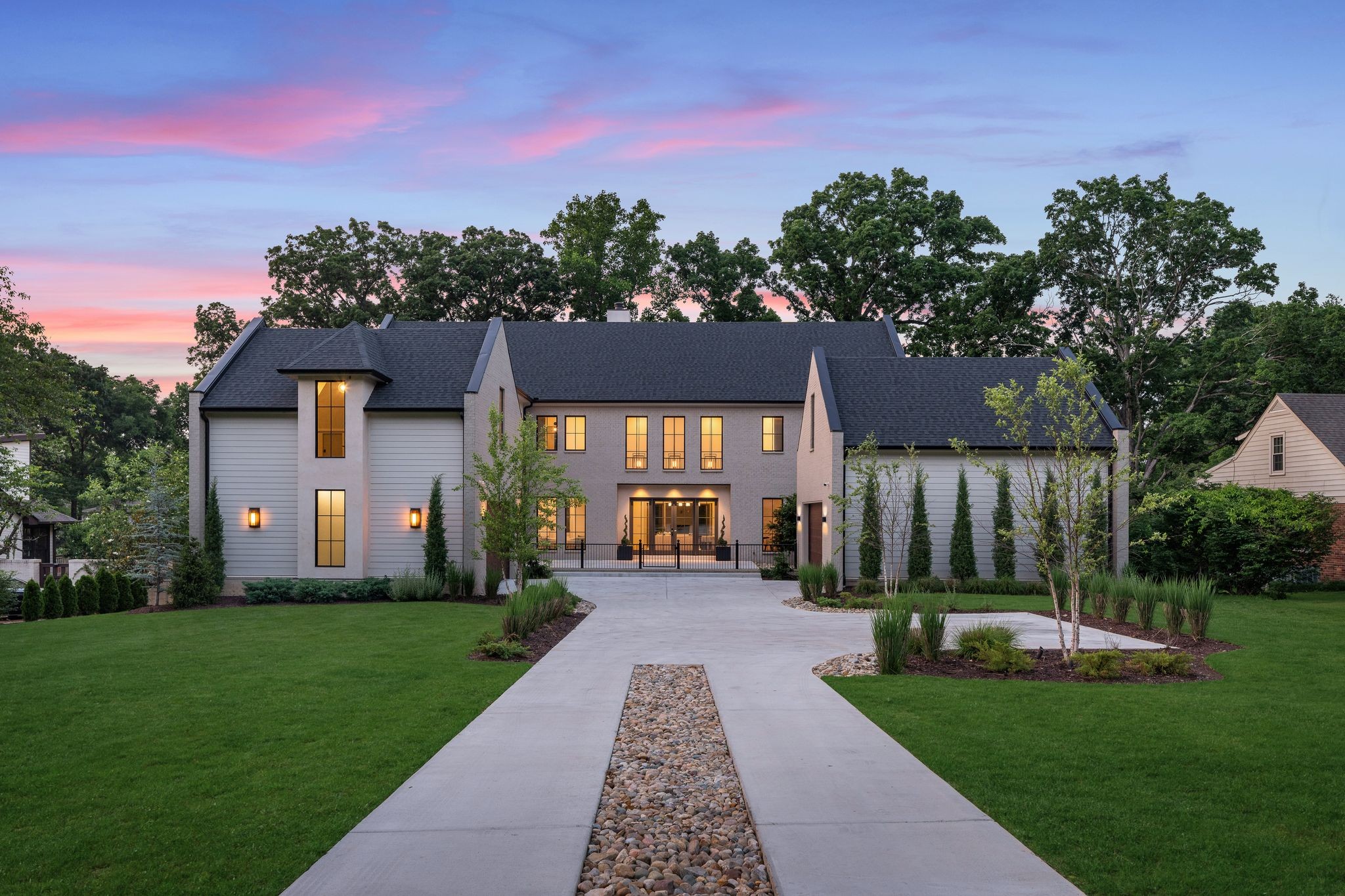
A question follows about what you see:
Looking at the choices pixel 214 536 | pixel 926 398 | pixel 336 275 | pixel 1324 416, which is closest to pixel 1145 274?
pixel 1324 416

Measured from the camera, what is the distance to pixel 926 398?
2542 centimetres

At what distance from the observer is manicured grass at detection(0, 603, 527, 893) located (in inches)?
194

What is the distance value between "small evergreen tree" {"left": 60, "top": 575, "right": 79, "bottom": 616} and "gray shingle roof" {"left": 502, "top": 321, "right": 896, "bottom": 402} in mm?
16244

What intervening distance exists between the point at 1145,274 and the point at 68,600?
41.3m

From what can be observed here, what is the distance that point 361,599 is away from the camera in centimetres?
2166

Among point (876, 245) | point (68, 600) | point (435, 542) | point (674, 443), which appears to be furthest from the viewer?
point (876, 245)

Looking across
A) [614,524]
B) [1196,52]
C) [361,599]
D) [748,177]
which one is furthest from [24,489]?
[1196,52]

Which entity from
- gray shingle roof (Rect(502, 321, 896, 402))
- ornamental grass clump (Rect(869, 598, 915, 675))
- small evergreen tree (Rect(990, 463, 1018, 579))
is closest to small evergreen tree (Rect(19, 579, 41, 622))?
gray shingle roof (Rect(502, 321, 896, 402))

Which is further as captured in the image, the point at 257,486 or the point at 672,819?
the point at 257,486

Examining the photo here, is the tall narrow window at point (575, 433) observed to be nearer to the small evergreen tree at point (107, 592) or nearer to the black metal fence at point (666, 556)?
the black metal fence at point (666, 556)

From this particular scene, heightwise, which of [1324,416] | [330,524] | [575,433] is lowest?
[330,524]

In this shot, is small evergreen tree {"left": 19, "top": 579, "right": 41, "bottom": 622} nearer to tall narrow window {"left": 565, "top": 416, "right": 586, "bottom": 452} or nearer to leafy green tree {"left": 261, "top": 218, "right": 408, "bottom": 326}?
tall narrow window {"left": 565, "top": 416, "right": 586, "bottom": 452}

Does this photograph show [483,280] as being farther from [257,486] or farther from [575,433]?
[257,486]

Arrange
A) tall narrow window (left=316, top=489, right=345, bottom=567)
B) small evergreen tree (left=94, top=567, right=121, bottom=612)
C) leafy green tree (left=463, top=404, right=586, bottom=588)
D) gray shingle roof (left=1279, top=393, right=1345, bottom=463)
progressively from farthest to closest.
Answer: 1. gray shingle roof (left=1279, top=393, right=1345, bottom=463)
2. tall narrow window (left=316, top=489, right=345, bottom=567)
3. small evergreen tree (left=94, top=567, right=121, bottom=612)
4. leafy green tree (left=463, top=404, right=586, bottom=588)
